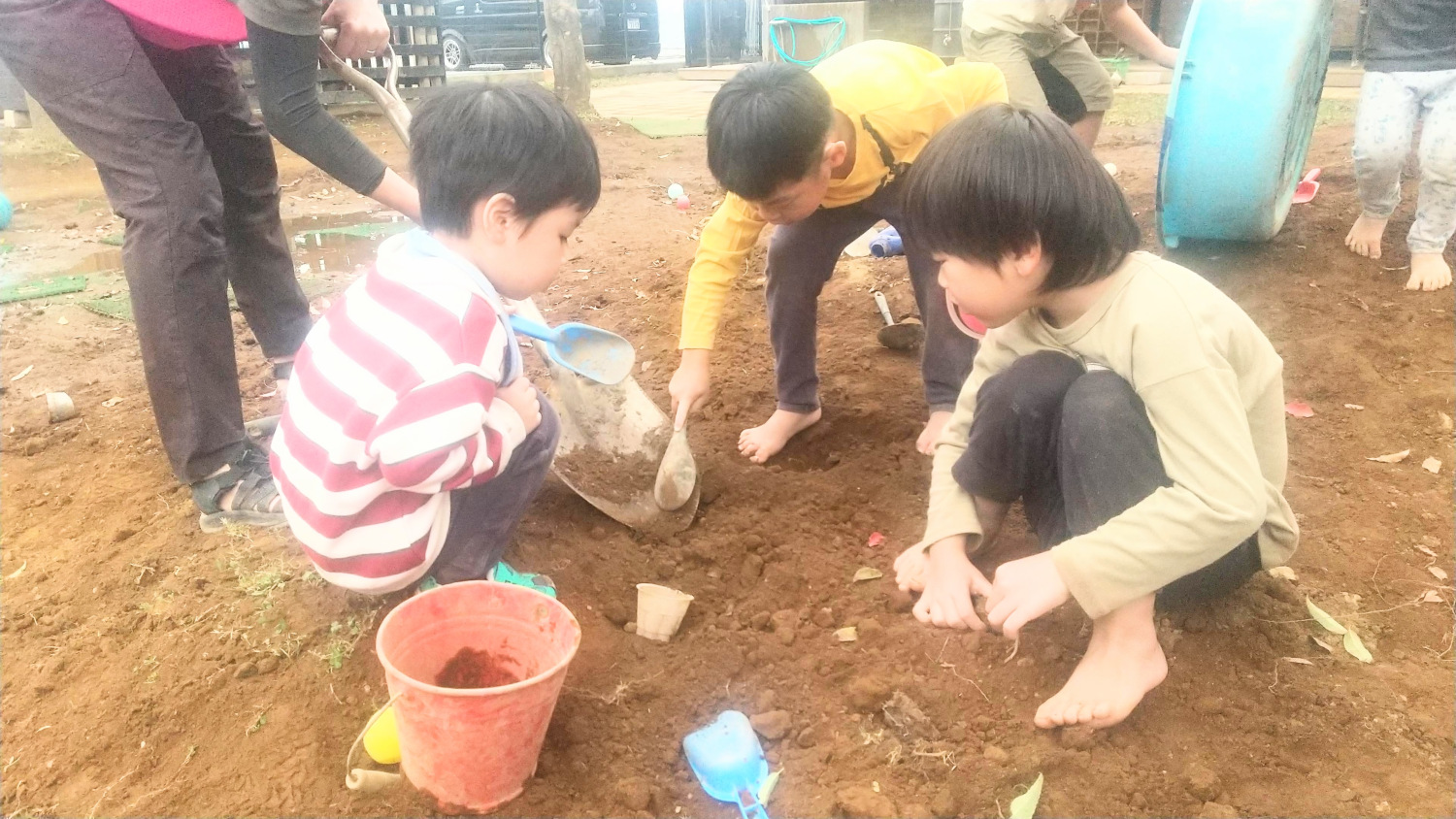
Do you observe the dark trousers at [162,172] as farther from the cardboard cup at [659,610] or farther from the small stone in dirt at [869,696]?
the small stone in dirt at [869,696]

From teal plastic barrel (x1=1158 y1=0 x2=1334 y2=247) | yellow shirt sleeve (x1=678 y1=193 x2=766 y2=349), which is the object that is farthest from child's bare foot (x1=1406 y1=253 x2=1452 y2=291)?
yellow shirt sleeve (x1=678 y1=193 x2=766 y2=349)

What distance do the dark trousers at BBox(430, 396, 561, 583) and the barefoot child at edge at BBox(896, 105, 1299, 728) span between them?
2.91ft

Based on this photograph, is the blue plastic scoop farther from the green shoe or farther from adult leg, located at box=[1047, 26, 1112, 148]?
adult leg, located at box=[1047, 26, 1112, 148]

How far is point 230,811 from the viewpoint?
1.50 meters

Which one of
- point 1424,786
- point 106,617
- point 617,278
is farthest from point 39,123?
point 1424,786

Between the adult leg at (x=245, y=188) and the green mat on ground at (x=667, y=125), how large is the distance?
537 cm

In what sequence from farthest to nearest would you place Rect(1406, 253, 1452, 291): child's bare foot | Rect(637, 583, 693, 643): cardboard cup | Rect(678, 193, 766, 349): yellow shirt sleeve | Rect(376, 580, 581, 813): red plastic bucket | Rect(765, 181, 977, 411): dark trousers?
Rect(1406, 253, 1452, 291): child's bare foot, Rect(765, 181, 977, 411): dark trousers, Rect(678, 193, 766, 349): yellow shirt sleeve, Rect(637, 583, 693, 643): cardboard cup, Rect(376, 580, 581, 813): red plastic bucket

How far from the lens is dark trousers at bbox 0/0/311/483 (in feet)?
6.39

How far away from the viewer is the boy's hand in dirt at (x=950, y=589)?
1743 mm

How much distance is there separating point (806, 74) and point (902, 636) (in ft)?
4.10

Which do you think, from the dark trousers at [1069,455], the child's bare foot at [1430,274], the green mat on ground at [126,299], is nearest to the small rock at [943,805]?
the dark trousers at [1069,455]

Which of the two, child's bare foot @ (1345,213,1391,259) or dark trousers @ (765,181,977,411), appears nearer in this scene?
dark trousers @ (765,181,977,411)

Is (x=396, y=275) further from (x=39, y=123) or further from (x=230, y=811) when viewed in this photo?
(x=39, y=123)

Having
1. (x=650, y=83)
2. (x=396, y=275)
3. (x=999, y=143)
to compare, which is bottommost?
(x=650, y=83)
